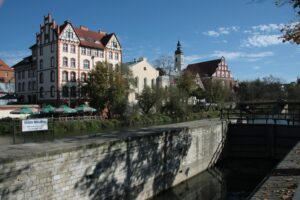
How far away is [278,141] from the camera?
26.1 metres

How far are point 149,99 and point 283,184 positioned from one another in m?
45.7

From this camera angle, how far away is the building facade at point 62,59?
55531 millimetres

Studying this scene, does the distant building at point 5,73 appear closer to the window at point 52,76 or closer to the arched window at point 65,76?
the window at point 52,76

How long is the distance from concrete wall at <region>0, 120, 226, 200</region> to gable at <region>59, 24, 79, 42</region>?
1554 inches

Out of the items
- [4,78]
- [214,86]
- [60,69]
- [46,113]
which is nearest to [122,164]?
[46,113]

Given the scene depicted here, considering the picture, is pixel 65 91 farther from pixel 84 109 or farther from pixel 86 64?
pixel 84 109

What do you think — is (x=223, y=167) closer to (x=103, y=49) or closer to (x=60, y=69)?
(x=60, y=69)

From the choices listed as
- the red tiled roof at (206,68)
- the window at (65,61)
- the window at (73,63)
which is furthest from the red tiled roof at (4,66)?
the red tiled roof at (206,68)

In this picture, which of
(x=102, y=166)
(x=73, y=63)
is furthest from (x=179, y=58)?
(x=102, y=166)

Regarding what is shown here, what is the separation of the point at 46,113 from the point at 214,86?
3915cm

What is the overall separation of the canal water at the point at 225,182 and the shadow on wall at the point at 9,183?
777 cm

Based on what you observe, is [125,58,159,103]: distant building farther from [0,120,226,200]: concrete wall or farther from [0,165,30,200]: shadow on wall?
[0,165,30,200]: shadow on wall

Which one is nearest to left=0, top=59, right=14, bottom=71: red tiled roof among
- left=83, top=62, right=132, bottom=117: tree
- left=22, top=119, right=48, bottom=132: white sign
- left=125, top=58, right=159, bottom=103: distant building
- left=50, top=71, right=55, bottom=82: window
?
left=50, top=71, right=55, bottom=82: window

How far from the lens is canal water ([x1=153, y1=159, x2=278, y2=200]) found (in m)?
18.1
